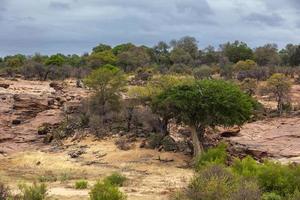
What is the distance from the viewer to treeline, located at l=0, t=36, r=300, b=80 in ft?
217

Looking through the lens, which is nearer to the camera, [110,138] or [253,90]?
[110,138]

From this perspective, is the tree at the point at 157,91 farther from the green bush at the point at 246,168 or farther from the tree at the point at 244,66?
the tree at the point at 244,66

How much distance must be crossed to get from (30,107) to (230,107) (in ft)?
61.8

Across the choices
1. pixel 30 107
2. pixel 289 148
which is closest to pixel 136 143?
pixel 289 148

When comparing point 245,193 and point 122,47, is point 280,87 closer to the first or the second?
point 245,193

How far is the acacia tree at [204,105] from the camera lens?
100 feet

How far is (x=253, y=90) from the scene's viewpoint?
54375mm

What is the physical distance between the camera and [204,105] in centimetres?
3009

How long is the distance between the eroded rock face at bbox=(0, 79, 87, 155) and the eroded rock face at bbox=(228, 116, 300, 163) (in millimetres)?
13464

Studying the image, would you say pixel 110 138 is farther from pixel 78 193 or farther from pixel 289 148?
pixel 78 193

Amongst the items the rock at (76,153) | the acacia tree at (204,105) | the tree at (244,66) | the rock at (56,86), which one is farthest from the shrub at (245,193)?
the tree at (244,66)

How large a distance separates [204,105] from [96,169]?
667 cm

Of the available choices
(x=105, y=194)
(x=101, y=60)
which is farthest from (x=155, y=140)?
(x=101, y=60)

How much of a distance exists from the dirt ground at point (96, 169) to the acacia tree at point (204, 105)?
86.9 inches
